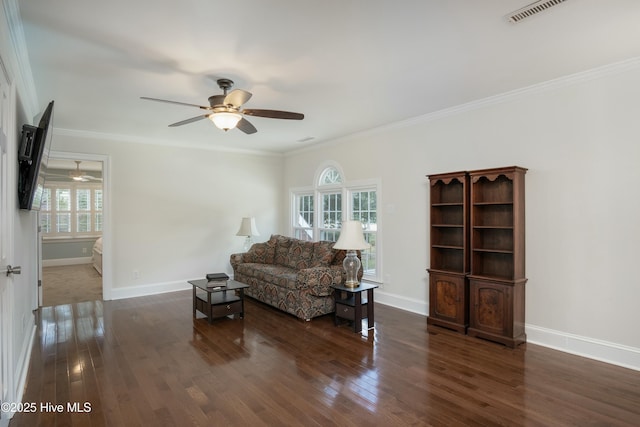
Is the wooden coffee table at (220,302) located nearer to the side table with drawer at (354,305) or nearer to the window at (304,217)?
the side table with drawer at (354,305)

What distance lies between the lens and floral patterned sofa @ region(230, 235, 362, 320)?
14.7ft

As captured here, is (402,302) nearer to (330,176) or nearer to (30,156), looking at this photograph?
(330,176)

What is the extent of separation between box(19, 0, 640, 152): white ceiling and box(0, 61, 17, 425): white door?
0.61 metres

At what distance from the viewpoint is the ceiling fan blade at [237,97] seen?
9.66ft

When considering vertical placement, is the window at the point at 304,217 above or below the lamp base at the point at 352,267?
above

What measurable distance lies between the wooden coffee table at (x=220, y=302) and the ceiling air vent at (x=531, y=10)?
12.7ft

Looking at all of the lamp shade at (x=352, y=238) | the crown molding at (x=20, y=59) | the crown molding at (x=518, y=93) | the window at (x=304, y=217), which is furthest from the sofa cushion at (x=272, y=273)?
the crown molding at (x=20, y=59)

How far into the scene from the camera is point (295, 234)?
7.36 m

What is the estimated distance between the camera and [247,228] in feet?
21.5

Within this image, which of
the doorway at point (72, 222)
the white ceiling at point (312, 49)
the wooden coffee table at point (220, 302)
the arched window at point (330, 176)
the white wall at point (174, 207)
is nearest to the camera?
the white ceiling at point (312, 49)

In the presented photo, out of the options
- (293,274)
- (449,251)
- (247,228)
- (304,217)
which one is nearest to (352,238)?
(293,274)

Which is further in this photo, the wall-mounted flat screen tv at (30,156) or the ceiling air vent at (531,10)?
the wall-mounted flat screen tv at (30,156)

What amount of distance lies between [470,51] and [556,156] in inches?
61.6

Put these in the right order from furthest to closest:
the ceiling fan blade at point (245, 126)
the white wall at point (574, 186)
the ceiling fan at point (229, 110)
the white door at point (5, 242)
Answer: the ceiling fan blade at point (245, 126) < the white wall at point (574, 186) < the ceiling fan at point (229, 110) < the white door at point (5, 242)
